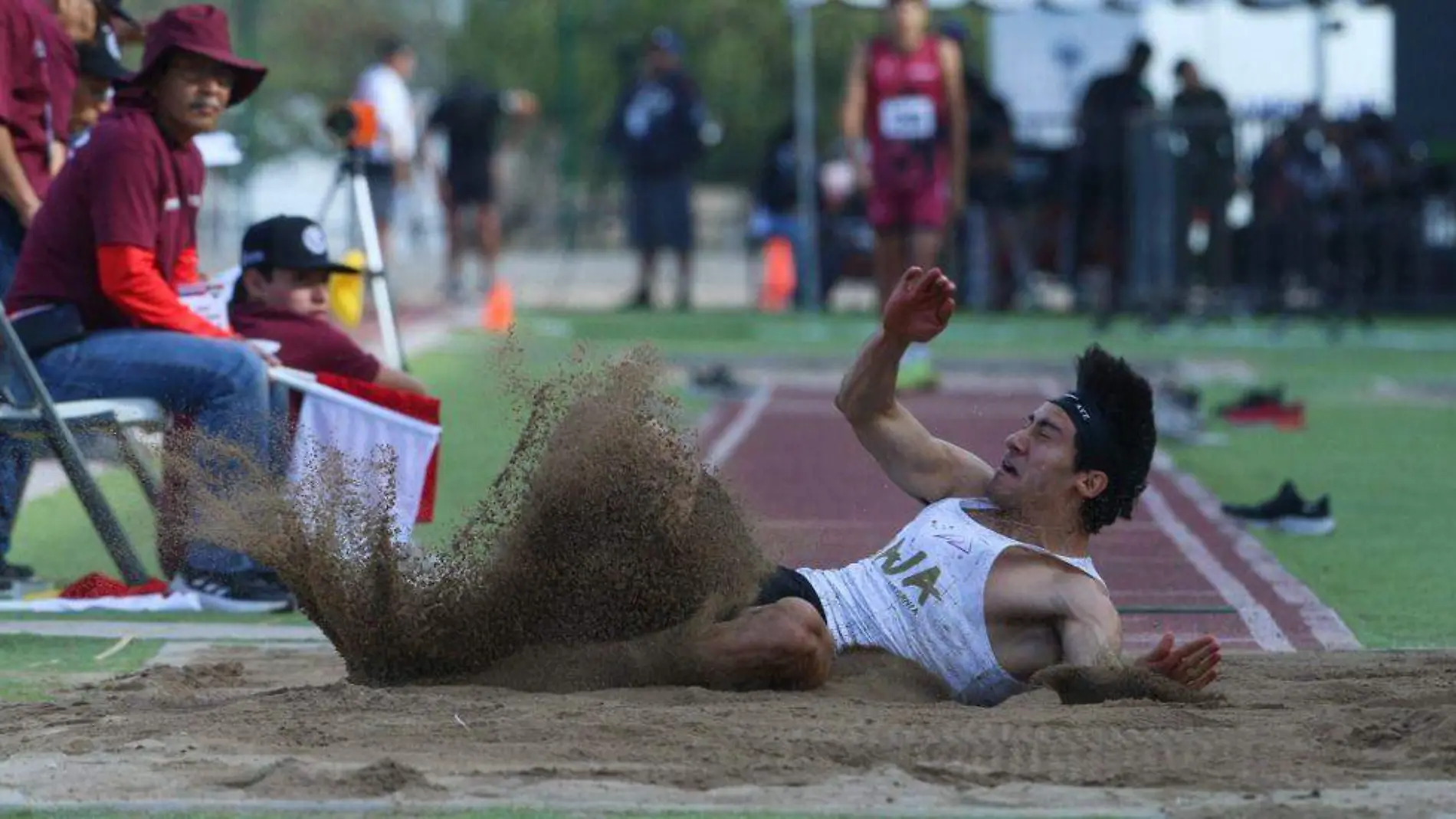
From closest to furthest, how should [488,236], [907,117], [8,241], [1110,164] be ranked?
[8,241] → [907,117] → [1110,164] → [488,236]

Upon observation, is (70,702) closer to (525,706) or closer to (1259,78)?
(525,706)

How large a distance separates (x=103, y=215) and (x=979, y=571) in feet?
11.6

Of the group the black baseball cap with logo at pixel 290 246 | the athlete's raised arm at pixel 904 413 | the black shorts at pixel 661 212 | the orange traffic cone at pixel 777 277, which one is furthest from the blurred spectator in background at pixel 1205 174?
the athlete's raised arm at pixel 904 413

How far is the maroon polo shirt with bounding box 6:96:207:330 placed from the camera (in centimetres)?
862

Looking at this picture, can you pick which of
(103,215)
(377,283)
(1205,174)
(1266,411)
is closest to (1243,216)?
(1205,174)

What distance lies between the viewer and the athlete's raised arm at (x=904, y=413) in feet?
23.3

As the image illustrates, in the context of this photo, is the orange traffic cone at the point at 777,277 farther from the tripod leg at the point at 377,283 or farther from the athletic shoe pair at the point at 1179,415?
the tripod leg at the point at 377,283

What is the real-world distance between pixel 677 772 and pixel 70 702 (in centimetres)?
189

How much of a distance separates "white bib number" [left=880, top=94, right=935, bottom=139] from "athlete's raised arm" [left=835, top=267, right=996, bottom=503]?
987 centimetres

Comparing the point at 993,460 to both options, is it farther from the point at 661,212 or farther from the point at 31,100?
the point at 661,212

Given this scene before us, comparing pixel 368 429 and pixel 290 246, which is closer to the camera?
pixel 368 429

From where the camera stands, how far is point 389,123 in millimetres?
24297

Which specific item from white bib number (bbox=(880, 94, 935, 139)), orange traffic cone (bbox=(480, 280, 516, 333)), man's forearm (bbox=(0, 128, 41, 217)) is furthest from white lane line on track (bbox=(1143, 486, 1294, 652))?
orange traffic cone (bbox=(480, 280, 516, 333))

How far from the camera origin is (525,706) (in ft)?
20.4
